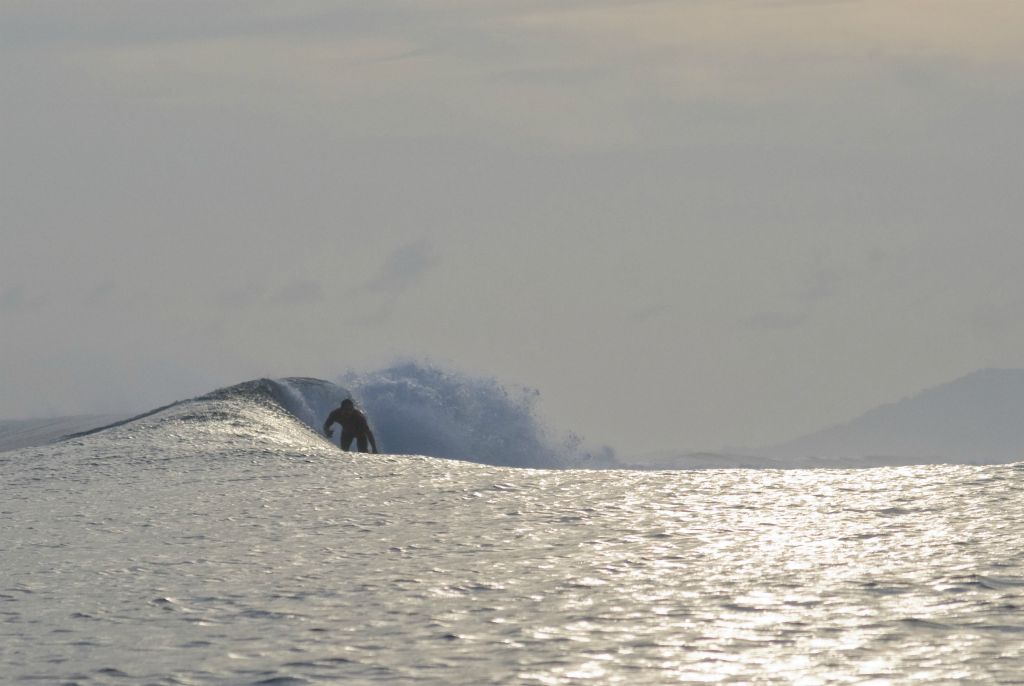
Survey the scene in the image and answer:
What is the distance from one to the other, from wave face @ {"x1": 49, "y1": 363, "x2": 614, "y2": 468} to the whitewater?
8347 mm

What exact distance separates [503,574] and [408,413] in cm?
2572

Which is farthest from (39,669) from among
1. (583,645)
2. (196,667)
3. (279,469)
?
(279,469)

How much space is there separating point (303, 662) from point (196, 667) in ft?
2.08

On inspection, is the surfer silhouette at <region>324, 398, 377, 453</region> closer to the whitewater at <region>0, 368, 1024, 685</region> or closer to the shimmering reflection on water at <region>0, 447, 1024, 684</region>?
the whitewater at <region>0, 368, 1024, 685</region>

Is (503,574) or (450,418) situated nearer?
(503,574)

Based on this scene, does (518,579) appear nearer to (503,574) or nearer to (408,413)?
(503,574)

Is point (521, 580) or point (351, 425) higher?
point (351, 425)

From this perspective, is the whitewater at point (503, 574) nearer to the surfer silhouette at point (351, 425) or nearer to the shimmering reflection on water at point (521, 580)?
the shimmering reflection on water at point (521, 580)

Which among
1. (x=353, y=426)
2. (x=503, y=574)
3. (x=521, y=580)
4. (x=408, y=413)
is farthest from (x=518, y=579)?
(x=408, y=413)

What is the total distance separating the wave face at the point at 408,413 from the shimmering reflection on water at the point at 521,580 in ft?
35.2

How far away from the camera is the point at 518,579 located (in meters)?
10.8

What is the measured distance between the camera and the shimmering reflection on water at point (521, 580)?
26.9 feet

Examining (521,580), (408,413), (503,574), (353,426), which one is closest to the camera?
(521,580)

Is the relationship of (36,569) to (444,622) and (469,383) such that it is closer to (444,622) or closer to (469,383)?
(444,622)
